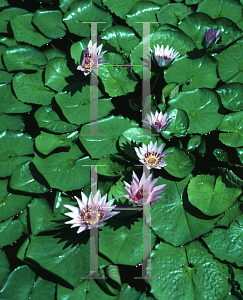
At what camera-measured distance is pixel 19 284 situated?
2.12m

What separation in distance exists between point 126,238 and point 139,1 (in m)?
2.86

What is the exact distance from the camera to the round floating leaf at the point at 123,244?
2.02m

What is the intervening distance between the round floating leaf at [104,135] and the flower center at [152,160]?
38cm

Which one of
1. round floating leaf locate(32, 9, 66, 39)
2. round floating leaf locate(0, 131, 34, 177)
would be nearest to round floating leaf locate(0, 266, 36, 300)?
round floating leaf locate(0, 131, 34, 177)

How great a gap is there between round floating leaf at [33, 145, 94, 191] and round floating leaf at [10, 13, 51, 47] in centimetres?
165

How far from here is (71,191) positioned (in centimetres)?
244

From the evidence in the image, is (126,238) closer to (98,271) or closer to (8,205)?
(98,271)

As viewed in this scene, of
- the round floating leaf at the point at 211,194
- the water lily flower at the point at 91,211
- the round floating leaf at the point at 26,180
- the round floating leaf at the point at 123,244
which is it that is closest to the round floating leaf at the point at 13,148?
the round floating leaf at the point at 26,180

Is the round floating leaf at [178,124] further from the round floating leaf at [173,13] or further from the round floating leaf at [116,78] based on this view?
the round floating leaf at [173,13]

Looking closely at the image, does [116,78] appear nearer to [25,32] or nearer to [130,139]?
[130,139]

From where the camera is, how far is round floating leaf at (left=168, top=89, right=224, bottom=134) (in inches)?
97.9

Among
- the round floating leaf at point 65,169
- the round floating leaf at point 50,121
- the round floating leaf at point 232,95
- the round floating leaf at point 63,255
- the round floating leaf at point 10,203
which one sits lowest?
the round floating leaf at point 63,255

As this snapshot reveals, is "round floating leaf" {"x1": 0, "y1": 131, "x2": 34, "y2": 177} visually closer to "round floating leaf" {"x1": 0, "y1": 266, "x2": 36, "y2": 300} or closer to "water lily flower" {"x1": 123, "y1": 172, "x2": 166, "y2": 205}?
"round floating leaf" {"x1": 0, "y1": 266, "x2": 36, "y2": 300}

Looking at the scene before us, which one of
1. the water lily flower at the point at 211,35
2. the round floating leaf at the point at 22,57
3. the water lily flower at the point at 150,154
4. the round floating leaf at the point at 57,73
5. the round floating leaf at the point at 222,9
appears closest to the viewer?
the water lily flower at the point at 150,154
